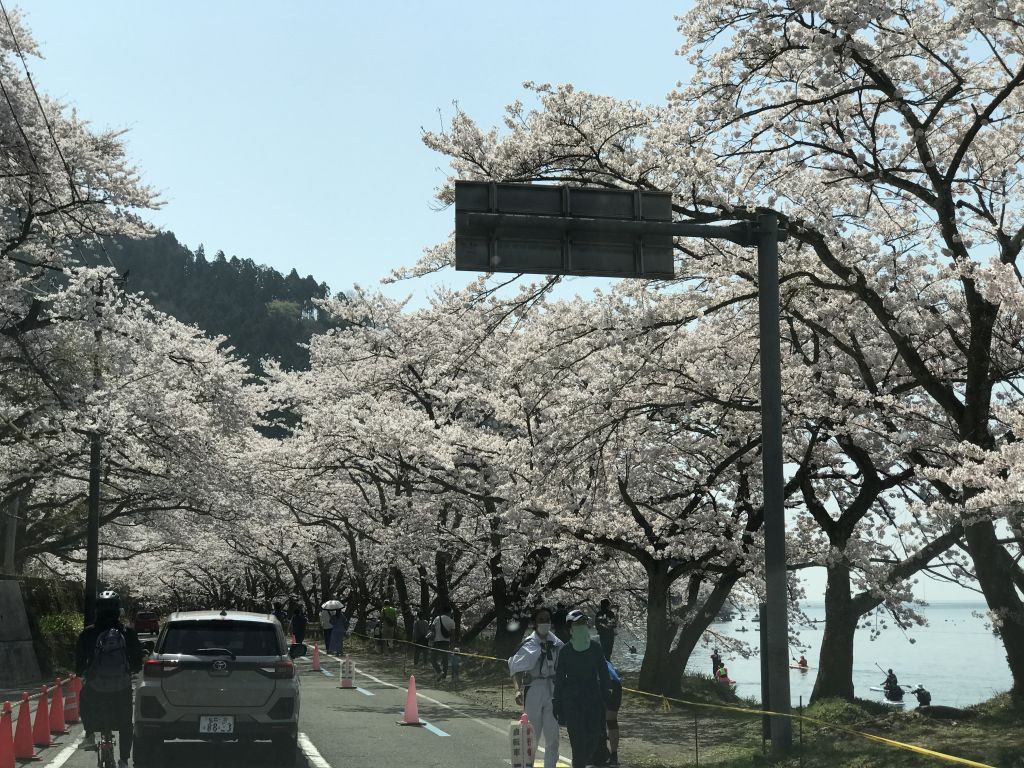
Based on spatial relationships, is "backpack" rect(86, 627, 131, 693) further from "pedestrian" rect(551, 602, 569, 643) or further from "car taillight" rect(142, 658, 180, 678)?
"pedestrian" rect(551, 602, 569, 643)

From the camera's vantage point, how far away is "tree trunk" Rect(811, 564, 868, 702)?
1741cm

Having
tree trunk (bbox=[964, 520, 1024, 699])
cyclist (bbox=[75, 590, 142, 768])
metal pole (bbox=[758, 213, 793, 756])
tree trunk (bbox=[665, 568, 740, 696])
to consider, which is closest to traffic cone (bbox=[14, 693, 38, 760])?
cyclist (bbox=[75, 590, 142, 768])

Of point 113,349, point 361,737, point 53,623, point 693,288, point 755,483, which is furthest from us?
point 53,623

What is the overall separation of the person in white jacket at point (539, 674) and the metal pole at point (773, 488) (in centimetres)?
231

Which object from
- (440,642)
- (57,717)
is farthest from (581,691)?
(440,642)

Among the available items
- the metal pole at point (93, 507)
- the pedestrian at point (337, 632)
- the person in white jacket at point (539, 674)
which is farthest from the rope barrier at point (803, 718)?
the metal pole at point (93, 507)

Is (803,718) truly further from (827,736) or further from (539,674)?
(539,674)

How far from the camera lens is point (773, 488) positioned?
11.5 m

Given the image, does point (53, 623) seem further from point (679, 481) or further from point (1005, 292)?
point (1005, 292)

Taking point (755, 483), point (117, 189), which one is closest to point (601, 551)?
point (755, 483)

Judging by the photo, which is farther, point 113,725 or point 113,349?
point 113,349

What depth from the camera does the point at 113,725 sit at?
36.4ft

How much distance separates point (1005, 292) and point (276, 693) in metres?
8.93

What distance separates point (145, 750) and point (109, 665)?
1186 millimetres
